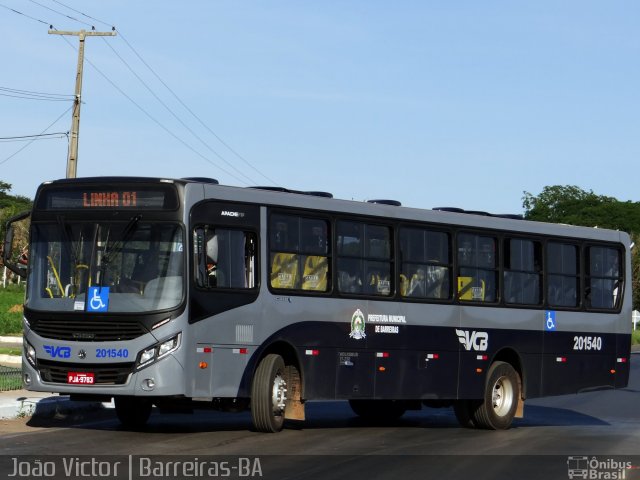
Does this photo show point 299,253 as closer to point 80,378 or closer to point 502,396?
point 80,378

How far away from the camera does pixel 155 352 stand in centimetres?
1598

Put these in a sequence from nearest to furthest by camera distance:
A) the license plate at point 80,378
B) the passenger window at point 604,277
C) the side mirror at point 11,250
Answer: the license plate at point 80,378
the side mirror at point 11,250
the passenger window at point 604,277

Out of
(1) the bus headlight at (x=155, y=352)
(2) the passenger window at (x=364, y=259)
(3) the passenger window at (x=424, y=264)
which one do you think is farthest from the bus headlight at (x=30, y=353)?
(3) the passenger window at (x=424, y=264)

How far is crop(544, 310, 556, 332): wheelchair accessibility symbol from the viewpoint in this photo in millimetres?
21828

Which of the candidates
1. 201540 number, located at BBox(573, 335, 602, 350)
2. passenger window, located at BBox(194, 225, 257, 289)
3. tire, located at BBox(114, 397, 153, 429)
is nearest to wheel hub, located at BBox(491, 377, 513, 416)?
201540 number, located at BBox(573, 335, 602, 350)

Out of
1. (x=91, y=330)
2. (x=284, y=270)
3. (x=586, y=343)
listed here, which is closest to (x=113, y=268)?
(x=91, y=330)

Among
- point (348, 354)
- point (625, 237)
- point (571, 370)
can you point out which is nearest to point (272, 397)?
point (348, 354)

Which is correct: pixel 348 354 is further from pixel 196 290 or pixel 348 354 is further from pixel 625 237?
pixel 625 237

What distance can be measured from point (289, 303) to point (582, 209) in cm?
14295

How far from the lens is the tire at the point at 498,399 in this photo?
67.9ft

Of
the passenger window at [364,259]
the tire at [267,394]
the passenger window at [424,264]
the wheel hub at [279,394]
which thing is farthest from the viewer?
the passenger window at [424,264]

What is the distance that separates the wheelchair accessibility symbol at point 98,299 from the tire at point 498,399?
7.16m

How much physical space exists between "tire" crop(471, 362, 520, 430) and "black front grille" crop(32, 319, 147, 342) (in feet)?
22.6

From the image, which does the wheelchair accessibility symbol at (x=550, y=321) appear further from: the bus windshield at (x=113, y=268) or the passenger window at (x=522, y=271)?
the bus windshield at (x=113, y=268)
